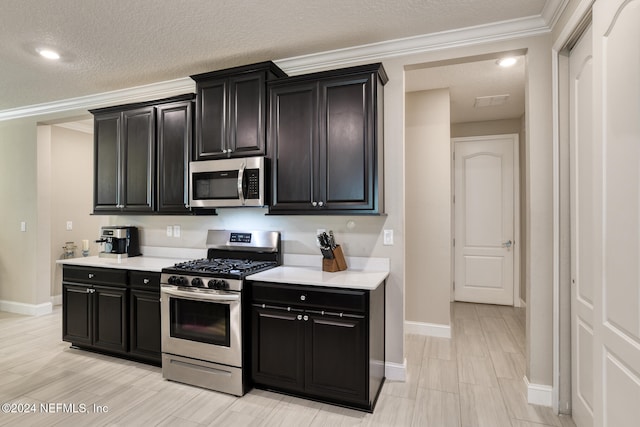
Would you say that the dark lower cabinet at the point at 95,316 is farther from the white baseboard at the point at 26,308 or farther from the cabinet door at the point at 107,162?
the white baseboard at the point at 26,308

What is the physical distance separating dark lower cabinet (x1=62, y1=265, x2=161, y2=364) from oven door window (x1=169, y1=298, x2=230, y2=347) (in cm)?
32

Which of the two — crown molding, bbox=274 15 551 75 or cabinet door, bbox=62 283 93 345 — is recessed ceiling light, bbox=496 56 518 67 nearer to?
crown molding, bbox=274 15 551 75

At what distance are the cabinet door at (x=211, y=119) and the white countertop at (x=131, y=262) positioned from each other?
41.7 inches

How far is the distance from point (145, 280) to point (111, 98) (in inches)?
90.6

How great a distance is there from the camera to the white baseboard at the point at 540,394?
239 centimetres

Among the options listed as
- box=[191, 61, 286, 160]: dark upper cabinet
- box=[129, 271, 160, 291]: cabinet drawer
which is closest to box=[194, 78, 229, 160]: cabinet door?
box=[191, 61, 286, 160]: dark upper cabinet

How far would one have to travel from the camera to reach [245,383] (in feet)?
8.29

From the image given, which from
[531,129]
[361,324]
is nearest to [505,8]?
[531,129]

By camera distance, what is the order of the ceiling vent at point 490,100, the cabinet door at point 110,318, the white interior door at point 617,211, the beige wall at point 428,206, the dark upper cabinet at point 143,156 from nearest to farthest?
the white interior door at point 617,211, the cabinet door at point 110,318, the dark upper cabinet at point 143,156, the beige wall at point 428,206, the ceiling vent at point 490,100

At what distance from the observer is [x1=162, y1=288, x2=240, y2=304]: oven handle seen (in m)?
2.49

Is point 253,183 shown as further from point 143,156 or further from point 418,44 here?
point 418,44

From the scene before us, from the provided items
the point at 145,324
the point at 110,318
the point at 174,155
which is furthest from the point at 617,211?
the point at 110,318

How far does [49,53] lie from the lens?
293 centimetres

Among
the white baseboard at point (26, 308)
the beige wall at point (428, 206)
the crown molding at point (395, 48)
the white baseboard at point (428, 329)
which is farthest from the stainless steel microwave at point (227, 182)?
the white baseboard at point (26, 308)
